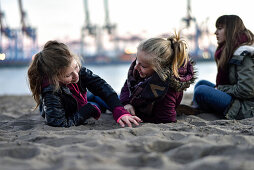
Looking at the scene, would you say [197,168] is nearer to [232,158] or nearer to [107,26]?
[232,158]

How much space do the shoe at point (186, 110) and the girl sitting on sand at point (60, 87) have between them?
623 millimetres

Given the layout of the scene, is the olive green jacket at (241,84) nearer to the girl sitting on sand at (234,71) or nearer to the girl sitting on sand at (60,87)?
the girl sitting on sand at (234,71)

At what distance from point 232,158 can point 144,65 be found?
1107 mm

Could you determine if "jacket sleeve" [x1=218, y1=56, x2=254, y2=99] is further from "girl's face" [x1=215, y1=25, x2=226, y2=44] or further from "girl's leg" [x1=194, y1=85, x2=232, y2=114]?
"girl's face" [x1=215, y1=25, x2=226, y2=44]

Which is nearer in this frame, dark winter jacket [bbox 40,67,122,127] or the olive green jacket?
dark winter jacket [bbox 40,67,122,127]

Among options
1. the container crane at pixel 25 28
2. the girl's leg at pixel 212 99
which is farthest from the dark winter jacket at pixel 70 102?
the container crane at pixel 25 28

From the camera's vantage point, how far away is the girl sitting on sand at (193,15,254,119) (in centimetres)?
244

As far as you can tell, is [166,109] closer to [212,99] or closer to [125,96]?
[125,96]

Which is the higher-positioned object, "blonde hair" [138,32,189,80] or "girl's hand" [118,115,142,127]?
"blonde hair" [138,32,189,80]

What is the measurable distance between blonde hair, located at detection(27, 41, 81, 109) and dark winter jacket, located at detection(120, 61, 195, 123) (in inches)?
21.1

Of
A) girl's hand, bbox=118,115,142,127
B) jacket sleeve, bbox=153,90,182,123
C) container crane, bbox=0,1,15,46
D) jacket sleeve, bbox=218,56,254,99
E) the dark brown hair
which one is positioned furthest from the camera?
container crane, bbox=0,1,15,46

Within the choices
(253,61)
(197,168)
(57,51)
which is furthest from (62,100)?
(253,61)

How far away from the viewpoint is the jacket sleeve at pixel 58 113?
→ 214cm

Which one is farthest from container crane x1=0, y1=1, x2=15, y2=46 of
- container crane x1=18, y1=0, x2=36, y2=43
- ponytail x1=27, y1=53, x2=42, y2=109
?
ponytail x1=27, y1=53, x2=42, y2=109
